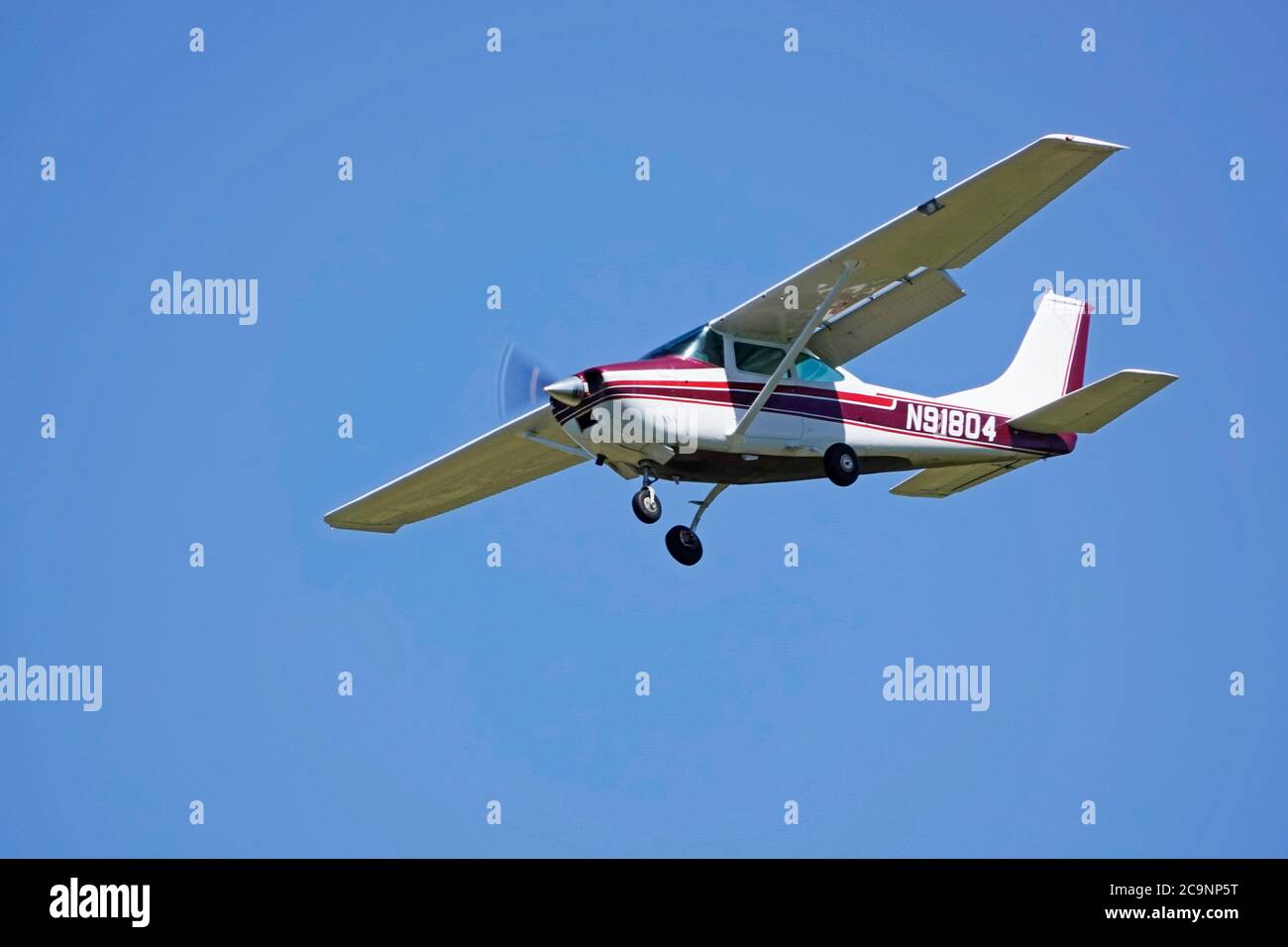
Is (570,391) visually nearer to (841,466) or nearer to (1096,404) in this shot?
(841,466)

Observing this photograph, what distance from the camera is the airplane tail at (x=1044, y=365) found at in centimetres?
2130

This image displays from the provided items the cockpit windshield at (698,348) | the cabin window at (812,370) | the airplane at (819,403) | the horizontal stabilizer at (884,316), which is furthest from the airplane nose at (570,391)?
the horizontal stabilizer at (884,316)

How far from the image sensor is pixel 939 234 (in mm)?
18500

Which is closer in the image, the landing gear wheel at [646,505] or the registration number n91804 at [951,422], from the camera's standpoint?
the landing gear wheel at [646,505]

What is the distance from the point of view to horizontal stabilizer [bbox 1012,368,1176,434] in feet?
64.3

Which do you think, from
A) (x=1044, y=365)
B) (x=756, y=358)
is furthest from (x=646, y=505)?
(x=1044, y=365)

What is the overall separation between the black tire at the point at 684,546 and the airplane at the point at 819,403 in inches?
0.6

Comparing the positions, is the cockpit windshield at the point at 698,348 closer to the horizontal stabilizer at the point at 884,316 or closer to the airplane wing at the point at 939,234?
the airplane wing at the point at 939,234

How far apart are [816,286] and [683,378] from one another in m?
1.68

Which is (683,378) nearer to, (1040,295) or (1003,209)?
(1003,209)

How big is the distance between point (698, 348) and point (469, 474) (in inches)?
141

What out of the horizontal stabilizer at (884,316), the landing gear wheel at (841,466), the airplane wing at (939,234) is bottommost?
the landing gear wheel at (841,466)

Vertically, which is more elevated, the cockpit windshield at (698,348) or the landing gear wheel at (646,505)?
the cockpit windshield at (698,348)

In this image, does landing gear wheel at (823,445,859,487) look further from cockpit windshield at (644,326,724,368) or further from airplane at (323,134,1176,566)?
cockpit windshield at (644,326,724,368)
